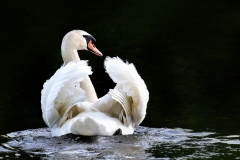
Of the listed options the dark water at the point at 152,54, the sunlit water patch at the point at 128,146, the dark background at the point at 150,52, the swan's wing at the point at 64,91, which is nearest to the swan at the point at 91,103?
the swan's wing at the point at 64,91

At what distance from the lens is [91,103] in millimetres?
9023

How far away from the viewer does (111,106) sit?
8766mm

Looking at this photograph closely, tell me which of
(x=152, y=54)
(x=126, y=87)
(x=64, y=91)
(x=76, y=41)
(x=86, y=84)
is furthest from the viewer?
(x=152, y=54)

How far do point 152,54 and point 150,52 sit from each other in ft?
0.95

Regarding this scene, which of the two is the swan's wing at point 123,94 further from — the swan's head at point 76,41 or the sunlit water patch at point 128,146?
the swan's head at point 76,41

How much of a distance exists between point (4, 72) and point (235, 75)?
180 inches

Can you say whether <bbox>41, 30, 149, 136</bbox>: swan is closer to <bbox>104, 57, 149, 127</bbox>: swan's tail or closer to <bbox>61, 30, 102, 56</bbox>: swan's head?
<bbox>104, 57, 149, 127</bbox>: swan's tail

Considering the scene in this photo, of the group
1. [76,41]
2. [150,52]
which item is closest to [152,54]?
[150,52]

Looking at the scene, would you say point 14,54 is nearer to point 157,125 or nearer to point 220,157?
point 157,125

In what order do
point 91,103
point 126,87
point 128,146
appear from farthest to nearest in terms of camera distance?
point 91,103 → point 126,87 → point 128,146

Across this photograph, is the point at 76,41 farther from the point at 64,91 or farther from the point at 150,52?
the point at 150,52

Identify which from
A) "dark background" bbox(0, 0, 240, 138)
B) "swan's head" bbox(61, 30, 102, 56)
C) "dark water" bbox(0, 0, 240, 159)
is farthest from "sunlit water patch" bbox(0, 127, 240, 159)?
"swan's head" bbox(61, 30, 102, 56)

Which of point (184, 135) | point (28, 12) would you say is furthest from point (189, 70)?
point (28, 12)

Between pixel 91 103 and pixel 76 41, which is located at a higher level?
pixel 76 41
